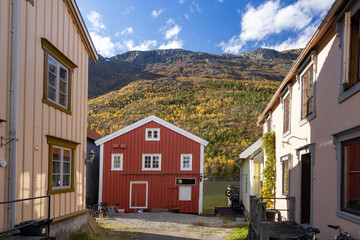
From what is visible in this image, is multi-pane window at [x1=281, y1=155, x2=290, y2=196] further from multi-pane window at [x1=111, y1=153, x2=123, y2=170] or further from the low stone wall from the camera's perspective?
multi-pane window at [x1=111, y1=153, x2=123, y2=170]

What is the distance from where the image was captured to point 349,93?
5992mm

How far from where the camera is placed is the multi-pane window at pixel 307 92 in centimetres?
888

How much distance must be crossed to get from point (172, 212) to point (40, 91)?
1597 centimetres

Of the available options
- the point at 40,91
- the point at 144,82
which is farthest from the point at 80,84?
the point at 144,82

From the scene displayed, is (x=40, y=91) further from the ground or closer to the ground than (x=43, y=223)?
further from the ground

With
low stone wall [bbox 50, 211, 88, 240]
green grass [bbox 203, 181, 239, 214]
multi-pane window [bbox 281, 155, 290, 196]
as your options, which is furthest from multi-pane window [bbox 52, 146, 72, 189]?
green grass [bbox 203, 181, 239, 214]

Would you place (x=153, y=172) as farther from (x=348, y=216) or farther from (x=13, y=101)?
(x=348, y=216)

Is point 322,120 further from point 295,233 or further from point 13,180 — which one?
point 13,180

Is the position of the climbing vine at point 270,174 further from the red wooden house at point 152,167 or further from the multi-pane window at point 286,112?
the red wooden house at point 152,167

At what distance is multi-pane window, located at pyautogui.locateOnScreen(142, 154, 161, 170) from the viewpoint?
22.8m

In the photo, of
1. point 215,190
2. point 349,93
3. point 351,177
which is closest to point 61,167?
point 351,177

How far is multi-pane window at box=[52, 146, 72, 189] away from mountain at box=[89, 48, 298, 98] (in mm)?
90205

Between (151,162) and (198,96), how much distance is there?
6263 centimetres

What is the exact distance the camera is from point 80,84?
1128cm
